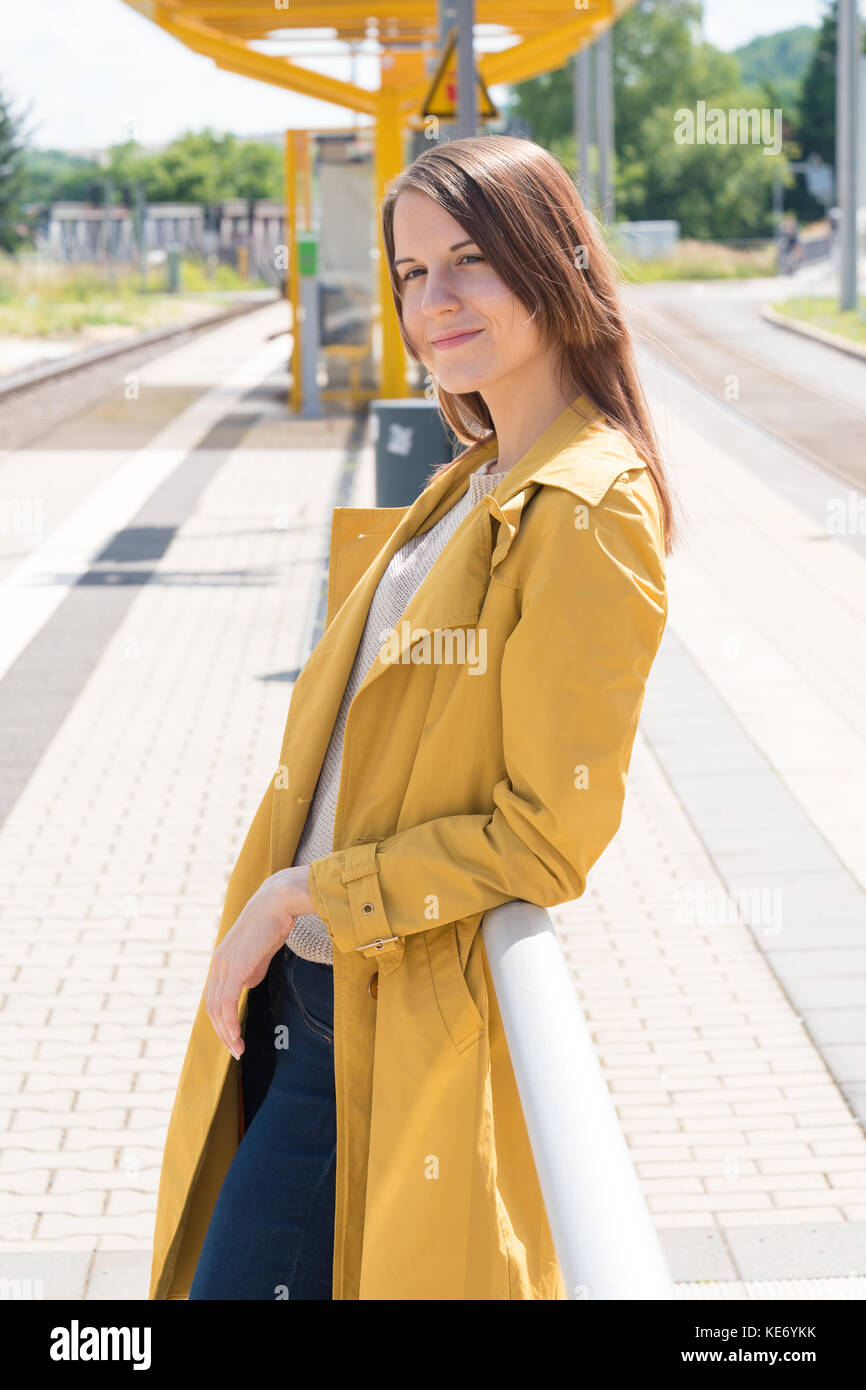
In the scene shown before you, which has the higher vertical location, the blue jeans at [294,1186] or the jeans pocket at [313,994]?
the jeans pocket at [313,994]

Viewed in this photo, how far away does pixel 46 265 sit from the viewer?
5041 centimetres

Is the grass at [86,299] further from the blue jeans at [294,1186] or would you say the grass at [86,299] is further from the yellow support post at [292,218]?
the blue jeans at [294,1186]

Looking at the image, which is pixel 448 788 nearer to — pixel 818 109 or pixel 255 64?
pixel 255 64

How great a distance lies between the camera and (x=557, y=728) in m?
1.50

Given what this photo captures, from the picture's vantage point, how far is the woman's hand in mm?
1713

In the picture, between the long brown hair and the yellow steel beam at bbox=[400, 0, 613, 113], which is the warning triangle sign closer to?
the yellow steel beam at bbox=[400, 0, 613, 113]

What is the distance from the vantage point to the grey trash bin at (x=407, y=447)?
7.18 meters

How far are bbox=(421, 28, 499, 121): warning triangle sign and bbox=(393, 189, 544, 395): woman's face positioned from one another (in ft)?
20.8

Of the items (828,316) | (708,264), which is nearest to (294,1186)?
(828,316)

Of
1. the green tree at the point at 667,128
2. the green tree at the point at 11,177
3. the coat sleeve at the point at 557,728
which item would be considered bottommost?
the coat sleeve at the point at 557,728

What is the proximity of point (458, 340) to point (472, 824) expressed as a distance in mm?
550

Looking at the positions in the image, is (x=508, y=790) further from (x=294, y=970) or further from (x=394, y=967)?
(x=294, y=970)

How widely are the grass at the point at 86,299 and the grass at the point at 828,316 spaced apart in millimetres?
15174

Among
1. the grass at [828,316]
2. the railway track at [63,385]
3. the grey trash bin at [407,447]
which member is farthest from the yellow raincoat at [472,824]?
the grass at [828,316]
